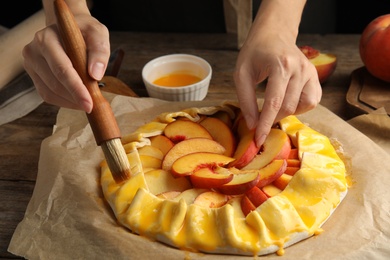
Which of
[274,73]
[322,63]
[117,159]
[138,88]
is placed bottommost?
[138,88]

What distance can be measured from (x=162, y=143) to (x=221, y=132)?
22 cm

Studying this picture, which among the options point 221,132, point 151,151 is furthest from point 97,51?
point 221,132

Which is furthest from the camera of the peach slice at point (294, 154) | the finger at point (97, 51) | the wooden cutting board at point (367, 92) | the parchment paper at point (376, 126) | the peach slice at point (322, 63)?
the peach slice at point (322, 63)

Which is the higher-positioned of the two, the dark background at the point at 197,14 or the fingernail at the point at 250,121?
the fingernail at the point at 250,121

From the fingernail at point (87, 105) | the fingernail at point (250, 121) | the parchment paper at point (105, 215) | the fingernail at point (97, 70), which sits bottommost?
the parchment paper at point (105, 215)

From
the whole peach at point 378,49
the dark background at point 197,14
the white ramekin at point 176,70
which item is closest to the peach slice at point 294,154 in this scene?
the white ramekin at point 176,70

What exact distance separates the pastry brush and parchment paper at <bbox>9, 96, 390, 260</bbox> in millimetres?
209

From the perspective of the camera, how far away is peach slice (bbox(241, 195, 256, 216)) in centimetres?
155

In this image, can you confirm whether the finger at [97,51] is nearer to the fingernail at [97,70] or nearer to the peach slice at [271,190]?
the fingernail at [97,70]

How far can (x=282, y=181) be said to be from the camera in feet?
5.37

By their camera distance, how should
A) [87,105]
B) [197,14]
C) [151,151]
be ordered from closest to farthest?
[87,105] < [151,151] < [197,14]

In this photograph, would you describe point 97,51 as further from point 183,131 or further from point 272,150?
point 272,150

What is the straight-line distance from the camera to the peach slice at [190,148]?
175cm

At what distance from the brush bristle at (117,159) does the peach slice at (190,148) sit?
6.3 inches
